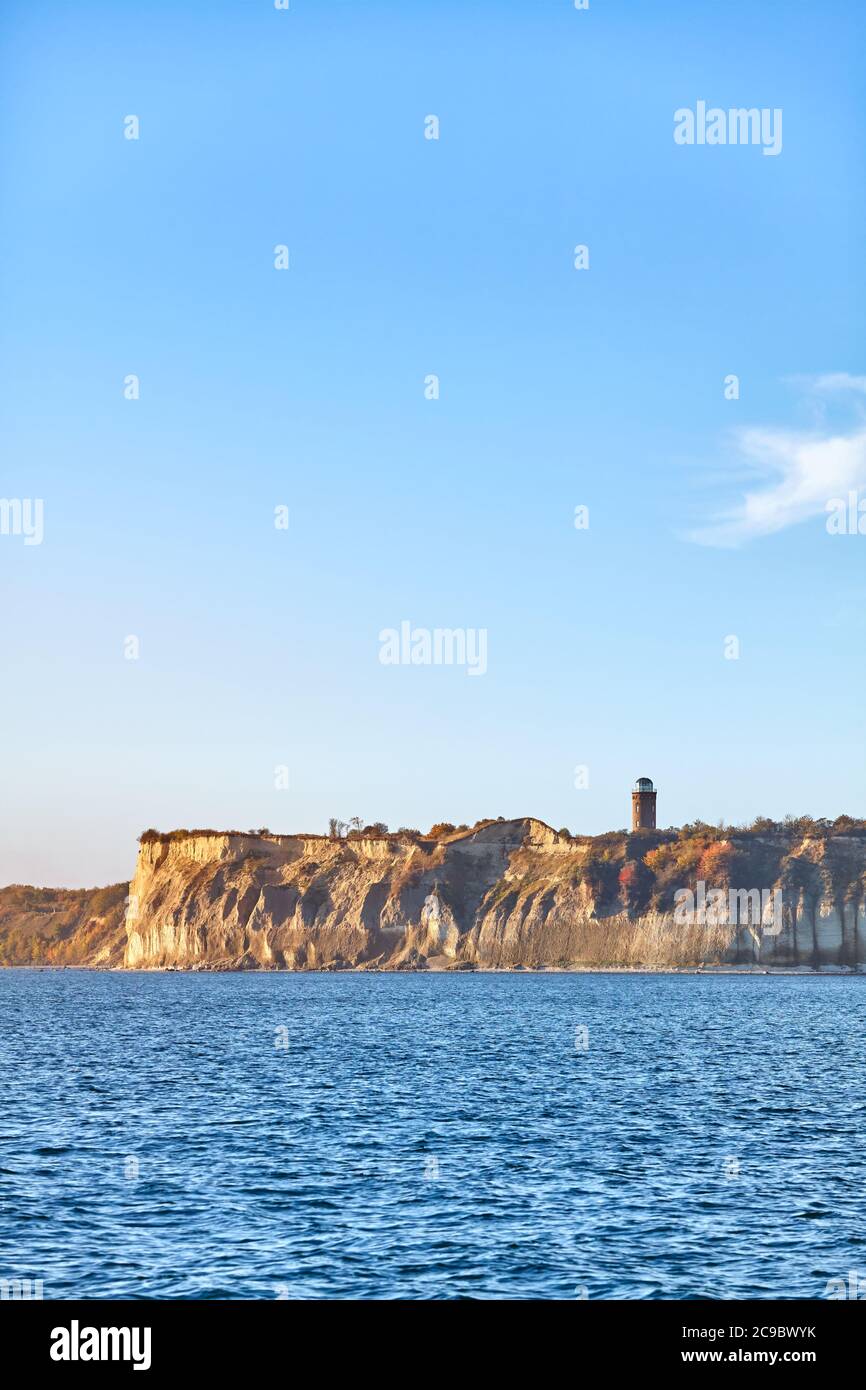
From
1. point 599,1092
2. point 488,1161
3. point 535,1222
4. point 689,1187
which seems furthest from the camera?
point 599,1092

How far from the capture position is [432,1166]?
36.5 m

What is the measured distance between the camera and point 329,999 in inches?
5325

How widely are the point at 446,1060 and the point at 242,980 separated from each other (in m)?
133

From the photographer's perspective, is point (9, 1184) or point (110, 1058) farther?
point (110, 1058)

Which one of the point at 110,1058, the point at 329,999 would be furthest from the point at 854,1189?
the point at 329,999

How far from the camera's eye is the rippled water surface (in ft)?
84.9

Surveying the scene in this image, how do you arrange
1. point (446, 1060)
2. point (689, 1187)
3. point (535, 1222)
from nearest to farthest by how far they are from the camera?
point (535, 1222)
point (689, 1187)
point (446, 1060)

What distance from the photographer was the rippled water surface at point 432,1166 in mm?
25891

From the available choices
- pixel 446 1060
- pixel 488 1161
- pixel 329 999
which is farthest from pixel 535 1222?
pixel 329 999

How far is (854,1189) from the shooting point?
33.9 metres
